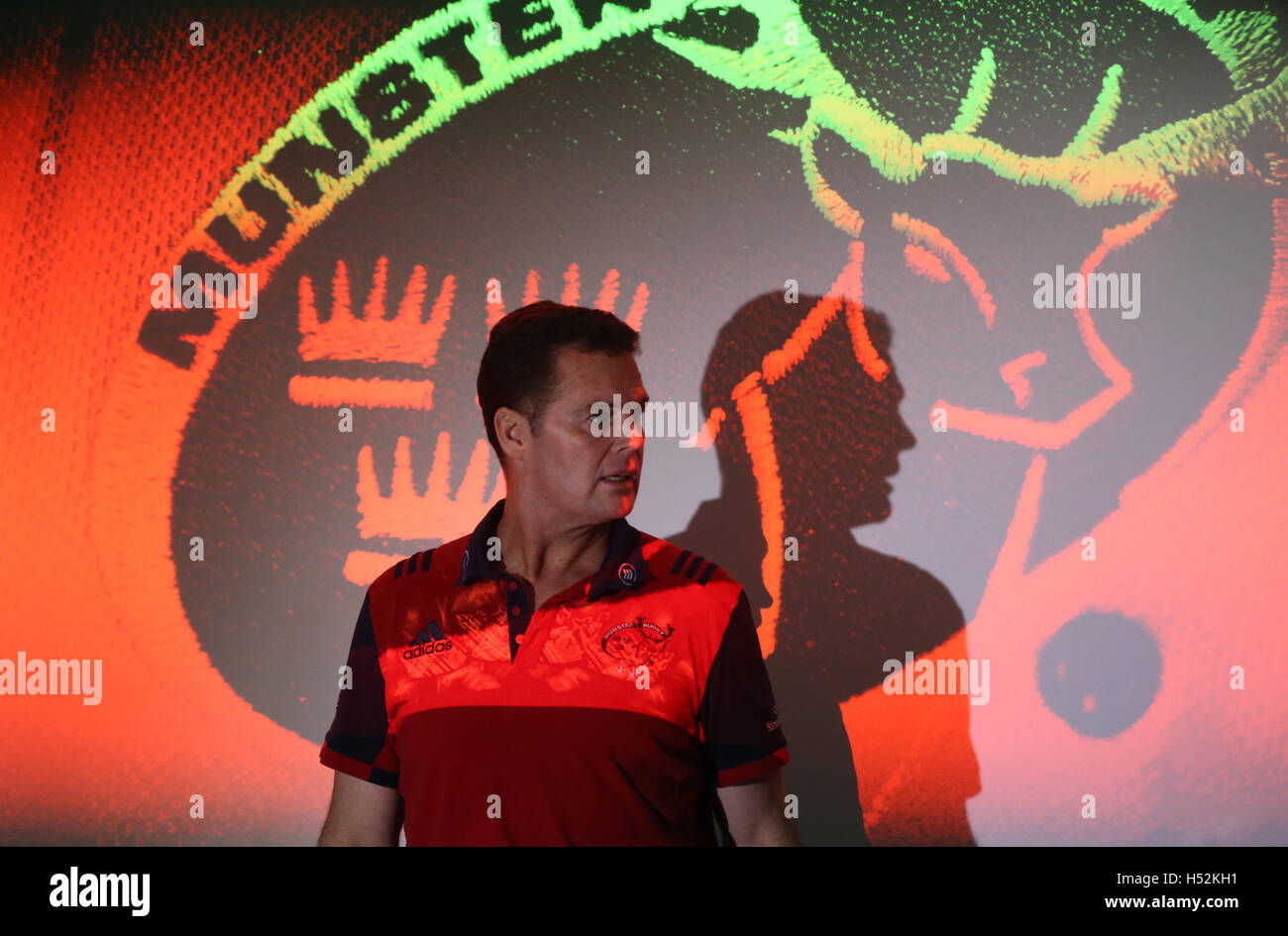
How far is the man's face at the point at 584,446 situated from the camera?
5.03 ft

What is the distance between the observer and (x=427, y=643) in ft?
5.09

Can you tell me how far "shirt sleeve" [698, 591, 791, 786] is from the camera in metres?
1.46

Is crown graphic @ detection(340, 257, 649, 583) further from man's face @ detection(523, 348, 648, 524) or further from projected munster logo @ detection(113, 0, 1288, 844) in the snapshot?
man's face @ detection(523, 348, 648, 524)

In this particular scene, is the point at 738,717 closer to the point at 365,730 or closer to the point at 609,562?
the point at 609,562

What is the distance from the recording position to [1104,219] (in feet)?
7.38

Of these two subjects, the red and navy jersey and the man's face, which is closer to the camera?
the red and navy jersey

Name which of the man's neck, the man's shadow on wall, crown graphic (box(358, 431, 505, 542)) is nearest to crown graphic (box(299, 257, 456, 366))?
crown graphic (box(358, 431, 505, 542))

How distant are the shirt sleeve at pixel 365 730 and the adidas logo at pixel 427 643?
0.06m

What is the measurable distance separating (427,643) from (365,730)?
162 mm

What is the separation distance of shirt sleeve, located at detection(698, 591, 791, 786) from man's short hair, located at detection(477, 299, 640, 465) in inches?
A: 17.6

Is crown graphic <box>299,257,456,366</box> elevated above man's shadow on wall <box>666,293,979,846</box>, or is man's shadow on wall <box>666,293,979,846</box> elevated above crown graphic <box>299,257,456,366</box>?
crown graphic <box>299,257,456,366</box>

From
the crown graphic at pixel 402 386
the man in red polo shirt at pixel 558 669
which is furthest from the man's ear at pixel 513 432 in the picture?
the crown graphic at pixel 402 386

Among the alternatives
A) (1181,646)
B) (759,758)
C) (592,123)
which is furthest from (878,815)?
(592,123)

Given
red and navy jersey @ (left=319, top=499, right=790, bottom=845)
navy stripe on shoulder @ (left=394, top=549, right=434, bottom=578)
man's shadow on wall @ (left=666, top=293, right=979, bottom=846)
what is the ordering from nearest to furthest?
red and navy jersey @ (left=319, top=499, right=790, bottom=845)
navy stripe on shoulder @ (left=394, top=549, right=434, bottom=578)
man's shadow on wall @ (left=666, top=293, right=979, bottom=846)
